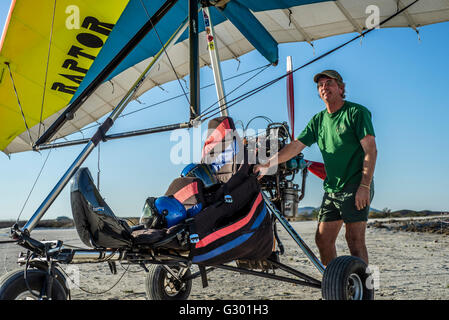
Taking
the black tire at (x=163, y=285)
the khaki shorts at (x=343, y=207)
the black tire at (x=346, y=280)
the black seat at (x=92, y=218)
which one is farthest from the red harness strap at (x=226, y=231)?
the black tire at (x=163, y=285)

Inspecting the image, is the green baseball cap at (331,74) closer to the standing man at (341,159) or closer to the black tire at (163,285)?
the standing man at (341,159)

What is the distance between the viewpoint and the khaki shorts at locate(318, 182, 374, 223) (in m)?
2.71

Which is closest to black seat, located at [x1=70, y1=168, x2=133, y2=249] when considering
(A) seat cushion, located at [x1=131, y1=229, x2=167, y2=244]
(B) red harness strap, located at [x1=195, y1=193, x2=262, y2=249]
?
(A) seat cushion, located at [x1=131, y1=229, x2=167, y2=244]

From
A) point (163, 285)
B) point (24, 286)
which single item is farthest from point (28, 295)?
point (163, 285)

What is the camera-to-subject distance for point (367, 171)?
2.65 m

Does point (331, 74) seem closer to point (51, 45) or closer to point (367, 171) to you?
point (367, 171)

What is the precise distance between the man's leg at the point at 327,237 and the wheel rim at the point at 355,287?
470 mm

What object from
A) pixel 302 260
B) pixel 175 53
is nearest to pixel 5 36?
pixel 175 53

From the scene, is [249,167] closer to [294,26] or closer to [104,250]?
[104,250]

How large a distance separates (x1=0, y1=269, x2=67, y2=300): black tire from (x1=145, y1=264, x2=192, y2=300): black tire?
136 cm

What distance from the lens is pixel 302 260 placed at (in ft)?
18.2

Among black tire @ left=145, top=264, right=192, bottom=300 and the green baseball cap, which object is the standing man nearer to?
the green baseball cap
